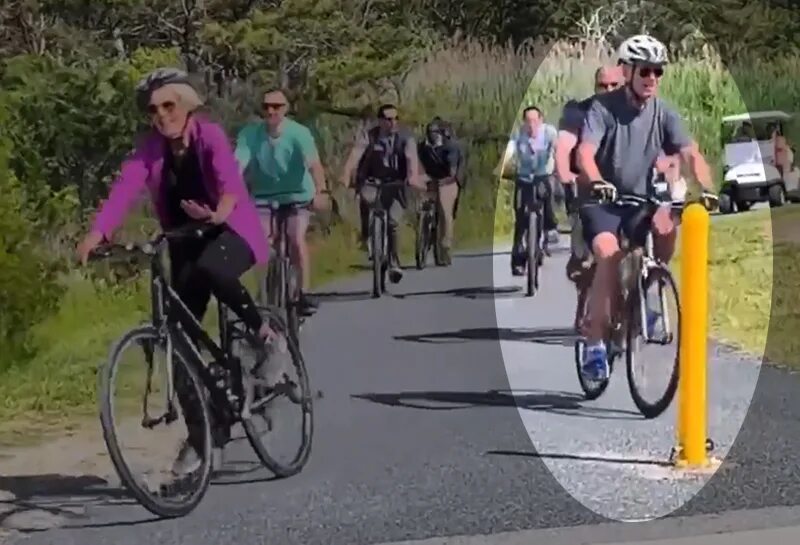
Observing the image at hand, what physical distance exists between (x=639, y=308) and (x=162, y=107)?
7.95ft

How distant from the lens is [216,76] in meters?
5.81

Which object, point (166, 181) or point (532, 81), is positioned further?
point (532, 81)

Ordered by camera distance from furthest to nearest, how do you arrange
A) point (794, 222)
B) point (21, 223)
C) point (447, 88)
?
point (794, 222) < point (447, 88) < point (21, 223)

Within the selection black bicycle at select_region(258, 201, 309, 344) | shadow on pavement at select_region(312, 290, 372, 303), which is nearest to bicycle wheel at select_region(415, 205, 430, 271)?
shadow on pavement at select_region(312, 290, 372, 303)

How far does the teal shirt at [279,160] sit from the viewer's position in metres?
5.86

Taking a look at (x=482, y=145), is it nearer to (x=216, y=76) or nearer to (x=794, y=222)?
(x=216, y=76)

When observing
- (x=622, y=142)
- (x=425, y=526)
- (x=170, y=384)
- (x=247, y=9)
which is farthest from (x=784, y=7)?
(x=170, y=384)

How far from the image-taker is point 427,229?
614 centimetres

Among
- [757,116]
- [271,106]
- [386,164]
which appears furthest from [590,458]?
[271,106]

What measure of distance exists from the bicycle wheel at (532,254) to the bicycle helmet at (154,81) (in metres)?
1.69

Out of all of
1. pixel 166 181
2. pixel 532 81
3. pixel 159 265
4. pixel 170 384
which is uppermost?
pixel 532 81

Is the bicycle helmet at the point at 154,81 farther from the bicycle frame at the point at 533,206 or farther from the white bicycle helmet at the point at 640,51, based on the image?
the white bicycle helmet at the point at 640,51

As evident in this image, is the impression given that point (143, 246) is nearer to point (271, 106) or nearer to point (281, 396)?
point (271, 106)

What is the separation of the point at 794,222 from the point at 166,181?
307cm
